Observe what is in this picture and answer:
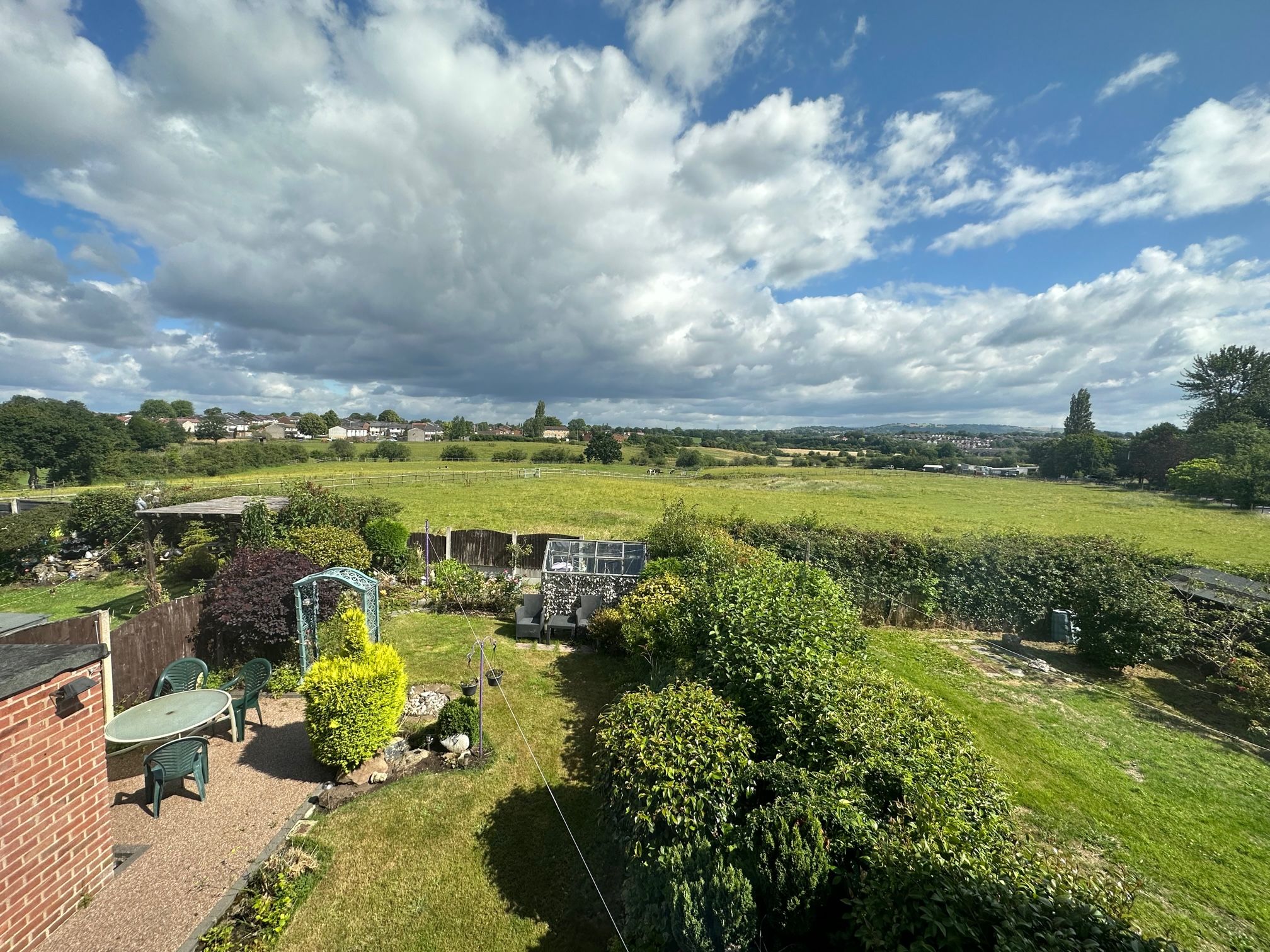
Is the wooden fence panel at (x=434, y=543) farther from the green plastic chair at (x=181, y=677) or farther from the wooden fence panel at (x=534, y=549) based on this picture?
the green plastic chair at (x=181, y=677)

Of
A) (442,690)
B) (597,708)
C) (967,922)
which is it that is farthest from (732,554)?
(967,922)

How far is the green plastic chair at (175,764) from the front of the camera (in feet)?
17.9

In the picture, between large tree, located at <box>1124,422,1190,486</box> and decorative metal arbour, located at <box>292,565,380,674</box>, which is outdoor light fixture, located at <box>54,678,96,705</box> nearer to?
decorative metal arbour, located at <box>292,565,380,674</box>

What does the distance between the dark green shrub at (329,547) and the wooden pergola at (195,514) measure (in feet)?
4.98

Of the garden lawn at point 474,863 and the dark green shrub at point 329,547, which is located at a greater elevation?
the dark green shrub at point 329,547

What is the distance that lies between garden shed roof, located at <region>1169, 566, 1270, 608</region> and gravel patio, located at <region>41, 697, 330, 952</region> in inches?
685

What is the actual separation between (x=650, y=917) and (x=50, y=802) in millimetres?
5446

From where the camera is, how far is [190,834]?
5344 mm

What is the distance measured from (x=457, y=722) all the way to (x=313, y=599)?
447 cm

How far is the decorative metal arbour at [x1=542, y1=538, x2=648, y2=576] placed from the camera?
12.9 metres

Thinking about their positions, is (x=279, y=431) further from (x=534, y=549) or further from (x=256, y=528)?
(x=534, y=549)

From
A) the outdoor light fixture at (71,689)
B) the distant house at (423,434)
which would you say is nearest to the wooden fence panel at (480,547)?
the outdoor light fixture at (71,689)

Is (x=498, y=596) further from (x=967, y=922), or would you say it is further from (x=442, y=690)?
(x=967, y=922)

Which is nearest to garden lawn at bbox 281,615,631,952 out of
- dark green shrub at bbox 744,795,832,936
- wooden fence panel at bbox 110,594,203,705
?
dark green shrub at bbox 744,795,832,936
